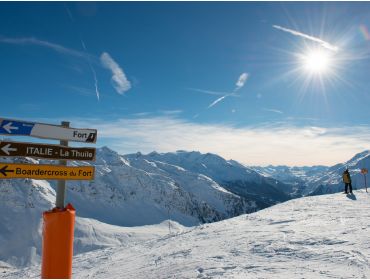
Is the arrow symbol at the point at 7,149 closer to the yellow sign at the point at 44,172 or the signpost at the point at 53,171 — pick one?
the signpost at the point at 53,171

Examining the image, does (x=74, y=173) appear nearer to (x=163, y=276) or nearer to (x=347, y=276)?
(x=163, y=276)

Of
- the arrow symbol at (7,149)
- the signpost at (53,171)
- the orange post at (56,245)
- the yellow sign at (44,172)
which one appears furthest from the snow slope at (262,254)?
the arrow symbol at (7,149)

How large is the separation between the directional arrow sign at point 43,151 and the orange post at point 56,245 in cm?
113

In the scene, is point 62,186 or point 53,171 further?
point 62,186

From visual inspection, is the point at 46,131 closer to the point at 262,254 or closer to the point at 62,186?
the point at 62,186

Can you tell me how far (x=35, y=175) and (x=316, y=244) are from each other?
870cm

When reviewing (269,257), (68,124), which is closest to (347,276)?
(269,257)

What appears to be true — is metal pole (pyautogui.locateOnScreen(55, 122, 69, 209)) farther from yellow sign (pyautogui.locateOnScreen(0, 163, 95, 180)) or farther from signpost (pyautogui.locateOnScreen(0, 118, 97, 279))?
yellow sign (pyautogui.locateOnScreen(0, 163, 95, 180))

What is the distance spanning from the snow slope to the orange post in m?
4.20

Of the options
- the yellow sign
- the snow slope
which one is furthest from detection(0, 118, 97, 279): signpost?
the snow slope

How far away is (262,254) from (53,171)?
700 centimetres

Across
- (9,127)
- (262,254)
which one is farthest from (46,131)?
(262,254)

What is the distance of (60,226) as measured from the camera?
688 cm

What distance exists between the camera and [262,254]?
11328 mm
